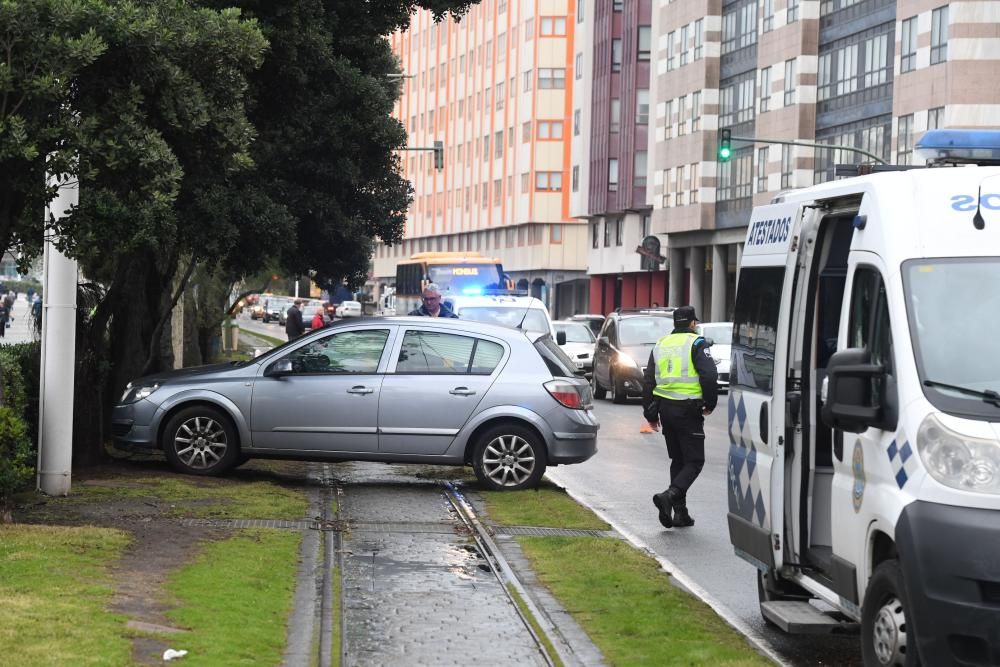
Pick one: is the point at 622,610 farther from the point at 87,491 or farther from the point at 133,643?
the point at 87,491

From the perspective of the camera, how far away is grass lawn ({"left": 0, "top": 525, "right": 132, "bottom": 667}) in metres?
6.98

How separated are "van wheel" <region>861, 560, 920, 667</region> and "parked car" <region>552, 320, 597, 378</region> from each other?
29.3 metres

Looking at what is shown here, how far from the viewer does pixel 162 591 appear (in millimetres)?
8891

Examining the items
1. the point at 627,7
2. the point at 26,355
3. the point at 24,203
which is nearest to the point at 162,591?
the point at 24,203

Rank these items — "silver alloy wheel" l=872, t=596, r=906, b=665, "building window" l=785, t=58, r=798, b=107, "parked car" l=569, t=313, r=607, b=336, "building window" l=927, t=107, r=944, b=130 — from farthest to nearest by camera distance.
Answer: "building window" l=785, t=58, r=798, b=107 → "building window" l=927, t=107, r=944, b=130 → "parked car" l=569, t=313, r=607, b=336 → "silver alloy wheel" l=872, t=596, r=906, b=665

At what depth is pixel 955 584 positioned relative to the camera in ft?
19.6

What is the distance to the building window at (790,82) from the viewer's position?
2292 inches

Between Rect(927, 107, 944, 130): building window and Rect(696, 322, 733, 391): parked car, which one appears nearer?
Rect(696, 322, 733, 391): parked car

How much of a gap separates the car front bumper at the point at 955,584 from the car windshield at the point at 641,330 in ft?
81.3

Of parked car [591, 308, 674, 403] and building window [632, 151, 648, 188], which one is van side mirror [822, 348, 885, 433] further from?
building window [632, 151, 648, 188]

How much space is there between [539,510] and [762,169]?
159ft

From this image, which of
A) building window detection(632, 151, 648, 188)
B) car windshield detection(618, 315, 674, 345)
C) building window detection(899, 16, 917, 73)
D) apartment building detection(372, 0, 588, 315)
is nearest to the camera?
car windshield detection(618, 315, 674, 345)

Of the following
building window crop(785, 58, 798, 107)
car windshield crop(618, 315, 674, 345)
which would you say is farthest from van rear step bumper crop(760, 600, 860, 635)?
building window crop(785, 58, 798, 107)

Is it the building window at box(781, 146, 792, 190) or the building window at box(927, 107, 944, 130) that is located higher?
the building window at box(927, 107, 944, 130)
